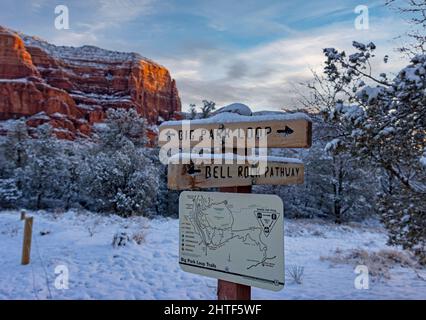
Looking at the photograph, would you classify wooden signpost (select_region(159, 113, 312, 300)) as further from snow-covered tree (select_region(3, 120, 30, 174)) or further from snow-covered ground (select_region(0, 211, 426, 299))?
snow-covered tree (select_region(3, 120, 30, 174))

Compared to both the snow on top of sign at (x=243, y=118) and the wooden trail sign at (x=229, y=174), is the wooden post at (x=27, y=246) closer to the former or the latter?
the snow on top of sign at (x=243, y=118)

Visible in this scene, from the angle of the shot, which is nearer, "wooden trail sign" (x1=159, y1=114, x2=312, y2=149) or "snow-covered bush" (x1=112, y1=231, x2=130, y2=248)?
"wooden trail sign" (x1=159, y1=114, x2=312, y2=149)

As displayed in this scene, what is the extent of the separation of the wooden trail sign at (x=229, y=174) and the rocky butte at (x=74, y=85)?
74.9 meters

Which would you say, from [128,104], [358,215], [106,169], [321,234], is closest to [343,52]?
[321,234]

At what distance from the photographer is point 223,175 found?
1985mm

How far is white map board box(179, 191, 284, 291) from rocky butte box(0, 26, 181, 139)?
245ft

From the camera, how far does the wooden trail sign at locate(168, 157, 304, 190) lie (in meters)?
1.88

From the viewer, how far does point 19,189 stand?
73.2 ft

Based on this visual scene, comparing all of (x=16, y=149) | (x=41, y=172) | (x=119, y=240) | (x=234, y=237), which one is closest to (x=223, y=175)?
(x=234, y=237)

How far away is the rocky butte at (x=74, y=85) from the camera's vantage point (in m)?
76.9

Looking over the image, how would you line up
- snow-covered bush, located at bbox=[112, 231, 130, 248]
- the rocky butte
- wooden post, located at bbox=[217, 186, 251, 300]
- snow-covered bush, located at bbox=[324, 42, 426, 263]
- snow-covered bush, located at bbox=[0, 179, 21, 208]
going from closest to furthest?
wooden post, located at bbox=[217, 186, 251, 300] < snow-covered bush, located at bbox=[324, 42, 426, 263] < snow-covered bush, located at bbox=[112, 231, 130, 248] < snow-covered bush, located at bbox=[0, 179, 21, 208] < the rocky butte

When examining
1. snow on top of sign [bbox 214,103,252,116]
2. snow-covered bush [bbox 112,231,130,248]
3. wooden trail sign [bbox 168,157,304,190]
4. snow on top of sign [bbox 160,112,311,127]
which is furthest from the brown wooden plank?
snow-covered bush [bbox 112,231,130,248]
